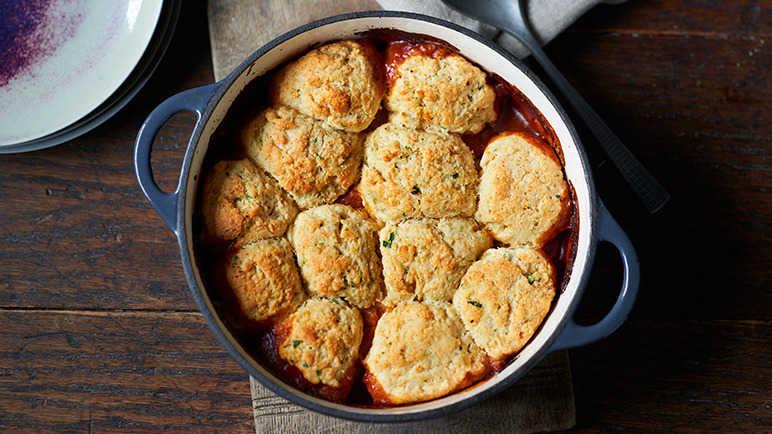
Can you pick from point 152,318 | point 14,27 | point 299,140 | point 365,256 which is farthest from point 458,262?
point 14,27

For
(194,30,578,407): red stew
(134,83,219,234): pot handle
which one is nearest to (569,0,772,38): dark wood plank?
(194,30,578,407): red stew

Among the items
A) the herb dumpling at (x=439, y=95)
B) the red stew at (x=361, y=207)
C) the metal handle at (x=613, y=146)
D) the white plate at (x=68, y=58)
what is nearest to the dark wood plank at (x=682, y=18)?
the metal handle at (x=613, y=146)

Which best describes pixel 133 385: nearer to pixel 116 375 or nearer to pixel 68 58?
pixel 116 375

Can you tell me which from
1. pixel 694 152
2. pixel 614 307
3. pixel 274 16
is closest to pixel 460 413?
pixel 614 307

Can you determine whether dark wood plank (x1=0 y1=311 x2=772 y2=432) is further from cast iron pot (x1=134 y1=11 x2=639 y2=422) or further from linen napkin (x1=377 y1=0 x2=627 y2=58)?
linen napkin (x1=377 y1=0 x2=627 y2=58)

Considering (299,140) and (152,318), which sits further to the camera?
(152,318)

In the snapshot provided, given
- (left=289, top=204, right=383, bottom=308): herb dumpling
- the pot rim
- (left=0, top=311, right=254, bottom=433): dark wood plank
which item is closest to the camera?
the pot rim

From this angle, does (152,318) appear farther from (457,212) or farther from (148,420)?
(457,212)
